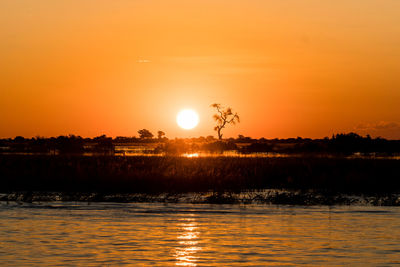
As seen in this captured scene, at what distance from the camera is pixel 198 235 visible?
2259cm

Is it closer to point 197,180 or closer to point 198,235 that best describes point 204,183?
point 197,180

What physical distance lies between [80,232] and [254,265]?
7.64m

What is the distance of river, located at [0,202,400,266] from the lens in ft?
62.0

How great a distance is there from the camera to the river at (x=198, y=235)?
1889cm

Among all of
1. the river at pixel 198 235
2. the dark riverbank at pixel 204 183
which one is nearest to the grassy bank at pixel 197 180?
the dark riverbank at pixel 204 183

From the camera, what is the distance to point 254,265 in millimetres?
17969

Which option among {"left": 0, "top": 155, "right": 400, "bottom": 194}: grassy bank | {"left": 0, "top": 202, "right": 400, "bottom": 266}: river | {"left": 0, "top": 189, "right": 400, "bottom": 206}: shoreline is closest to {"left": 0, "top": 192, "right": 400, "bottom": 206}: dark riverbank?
{"left": 0, "top": 189, "right": 400, "bottom": 206}: shoreline

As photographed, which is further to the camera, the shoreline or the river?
the shoreline

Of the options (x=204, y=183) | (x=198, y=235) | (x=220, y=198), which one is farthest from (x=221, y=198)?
(x=198, y=235)

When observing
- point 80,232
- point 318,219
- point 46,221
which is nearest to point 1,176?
point 46,221

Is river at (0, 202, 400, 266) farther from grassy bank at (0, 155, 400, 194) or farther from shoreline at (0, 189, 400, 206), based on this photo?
grassy bank at (0, 155, 400, 194)

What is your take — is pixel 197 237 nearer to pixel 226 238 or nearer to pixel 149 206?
pixel 226 238

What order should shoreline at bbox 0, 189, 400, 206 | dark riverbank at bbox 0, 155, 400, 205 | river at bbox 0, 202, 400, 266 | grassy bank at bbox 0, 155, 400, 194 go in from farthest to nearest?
grassy bank at bbox 0, 155, 400, 194 < dark riverbank at bbox 0, 155, 400, 205 < shoreline at bbox 0, 189, 400, 206 < river at bbox 0, 202, 400, 266

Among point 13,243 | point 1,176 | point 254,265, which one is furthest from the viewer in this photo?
point 1,176
